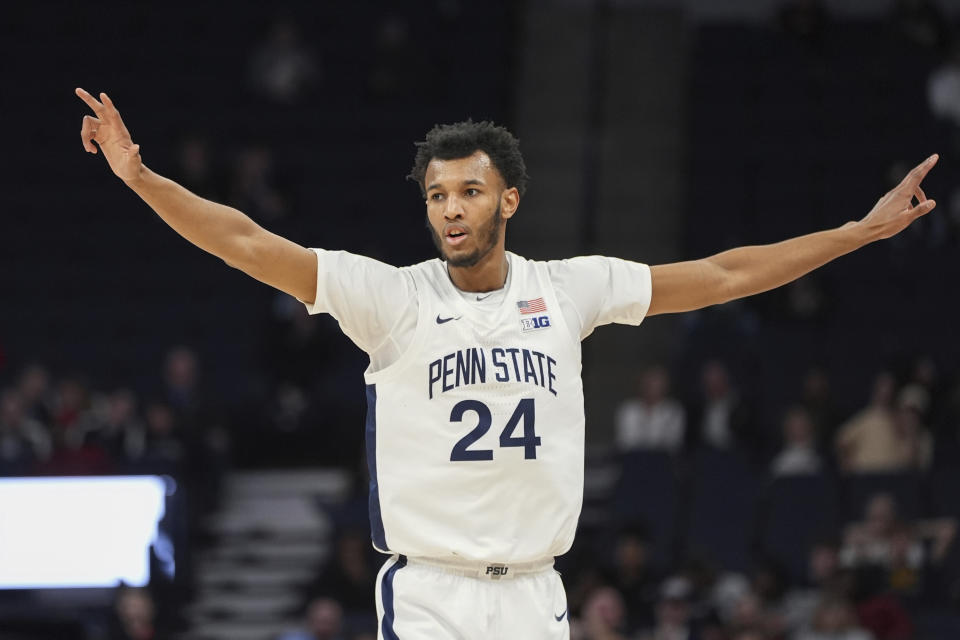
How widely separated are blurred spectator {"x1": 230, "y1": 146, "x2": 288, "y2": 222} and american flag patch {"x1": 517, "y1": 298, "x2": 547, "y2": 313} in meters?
12.0

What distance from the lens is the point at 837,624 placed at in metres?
11.6

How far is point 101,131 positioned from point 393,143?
1364 cm

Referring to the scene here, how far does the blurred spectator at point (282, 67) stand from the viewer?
18250 mm

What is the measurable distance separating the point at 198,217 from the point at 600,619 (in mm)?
7245

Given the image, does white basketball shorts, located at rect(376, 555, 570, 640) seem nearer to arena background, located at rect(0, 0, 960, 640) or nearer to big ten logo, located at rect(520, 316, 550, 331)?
big ten logo, located at rect(520, 316, 550, 331)

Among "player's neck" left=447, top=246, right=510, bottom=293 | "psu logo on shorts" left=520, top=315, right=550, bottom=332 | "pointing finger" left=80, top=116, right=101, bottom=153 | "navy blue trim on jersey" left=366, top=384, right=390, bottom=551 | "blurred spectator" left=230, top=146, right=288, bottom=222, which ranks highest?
"blurred spectator" left=230, top=146, right=288, bottom=222

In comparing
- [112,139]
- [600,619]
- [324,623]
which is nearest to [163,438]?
[324,623]

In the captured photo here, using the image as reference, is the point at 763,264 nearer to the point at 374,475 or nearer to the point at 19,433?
the point at 374,475

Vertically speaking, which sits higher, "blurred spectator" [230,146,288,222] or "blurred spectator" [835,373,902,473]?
"blurred spectator" [230,146,288,222]

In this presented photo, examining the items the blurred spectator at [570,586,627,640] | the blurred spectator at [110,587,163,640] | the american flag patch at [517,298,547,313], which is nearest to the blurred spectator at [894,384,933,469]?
the blurred spectator at [570,586,627,640]

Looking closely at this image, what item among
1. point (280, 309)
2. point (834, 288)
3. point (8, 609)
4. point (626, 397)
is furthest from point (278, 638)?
point (834, 288)

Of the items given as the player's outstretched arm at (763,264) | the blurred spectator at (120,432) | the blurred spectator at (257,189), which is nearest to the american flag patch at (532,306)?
the player's outstretched arm at (763,264)

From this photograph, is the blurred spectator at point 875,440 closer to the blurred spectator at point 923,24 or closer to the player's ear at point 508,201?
the blurred spectator at point 923,24

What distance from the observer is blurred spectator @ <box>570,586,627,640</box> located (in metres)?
11.2
